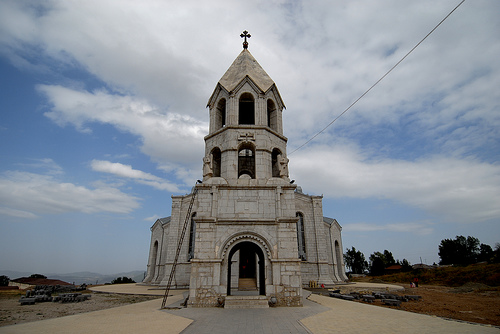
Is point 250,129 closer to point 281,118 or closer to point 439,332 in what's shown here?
point 281,118

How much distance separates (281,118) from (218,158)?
4.82m

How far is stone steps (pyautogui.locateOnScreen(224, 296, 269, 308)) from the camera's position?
36.6 ft

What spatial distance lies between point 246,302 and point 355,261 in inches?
2425

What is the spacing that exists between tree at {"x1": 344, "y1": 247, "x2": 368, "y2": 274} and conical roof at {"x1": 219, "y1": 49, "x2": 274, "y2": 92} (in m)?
59.7

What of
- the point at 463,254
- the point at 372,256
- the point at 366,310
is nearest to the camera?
the point at 366,310

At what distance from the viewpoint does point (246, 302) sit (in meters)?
11.3

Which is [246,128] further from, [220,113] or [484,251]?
[484,251]

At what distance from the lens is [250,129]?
14961mm

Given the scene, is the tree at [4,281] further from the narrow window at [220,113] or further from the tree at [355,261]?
the tree at [355,261]

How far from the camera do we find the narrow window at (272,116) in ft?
53.6

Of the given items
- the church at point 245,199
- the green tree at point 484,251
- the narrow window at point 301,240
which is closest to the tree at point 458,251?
the green tree at point 484,251

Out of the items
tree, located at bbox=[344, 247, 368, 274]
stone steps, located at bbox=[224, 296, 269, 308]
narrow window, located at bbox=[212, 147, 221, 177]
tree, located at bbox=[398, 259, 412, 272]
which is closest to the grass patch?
tree, located at bbox=[398, 259, 412, 272]

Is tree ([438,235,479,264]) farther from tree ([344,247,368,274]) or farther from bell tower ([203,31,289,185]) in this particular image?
bell tower ([203,31,289,185])

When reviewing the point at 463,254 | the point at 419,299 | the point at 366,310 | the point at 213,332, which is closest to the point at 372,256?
the point at 463,254
